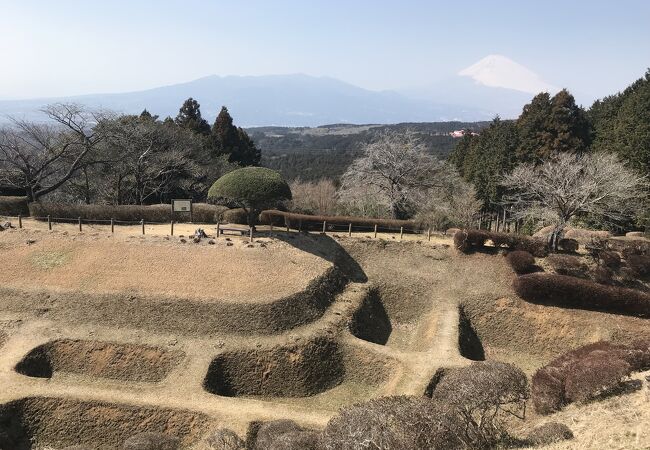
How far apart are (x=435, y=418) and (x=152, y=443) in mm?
8449

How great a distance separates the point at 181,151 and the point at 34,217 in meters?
14.4

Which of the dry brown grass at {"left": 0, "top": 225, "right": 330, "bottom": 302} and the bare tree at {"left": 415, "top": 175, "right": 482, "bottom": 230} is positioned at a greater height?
the bare tree at {"left": 415, "top": 175, "right": 482, "bottom": 230}

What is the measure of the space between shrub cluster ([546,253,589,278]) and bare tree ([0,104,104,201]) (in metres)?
32.3

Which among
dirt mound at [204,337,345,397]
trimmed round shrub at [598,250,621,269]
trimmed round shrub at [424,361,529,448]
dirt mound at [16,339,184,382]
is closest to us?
trimmed round shrub at [424,361,529,448]

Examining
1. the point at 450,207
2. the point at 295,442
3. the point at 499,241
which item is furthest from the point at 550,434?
the point at 450,207

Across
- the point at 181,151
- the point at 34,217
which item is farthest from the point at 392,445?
the point at 181,151

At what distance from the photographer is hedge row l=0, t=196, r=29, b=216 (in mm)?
27359

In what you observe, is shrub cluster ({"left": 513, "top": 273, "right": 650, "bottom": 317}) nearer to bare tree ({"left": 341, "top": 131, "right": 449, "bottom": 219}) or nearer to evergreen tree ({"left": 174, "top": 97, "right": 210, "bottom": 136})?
bare tree ({"left": 341, "top": 131, "right": 449, "bottom": 219})

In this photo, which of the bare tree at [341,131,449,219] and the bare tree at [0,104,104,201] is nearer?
the bare tree at [0,104,104,201]

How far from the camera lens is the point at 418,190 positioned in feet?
121

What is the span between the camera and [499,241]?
87.1ft

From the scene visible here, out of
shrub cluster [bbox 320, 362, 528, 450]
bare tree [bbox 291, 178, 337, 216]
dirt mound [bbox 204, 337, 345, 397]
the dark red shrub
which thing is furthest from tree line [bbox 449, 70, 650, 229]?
shrub cluster [bbox 320, 362, 528, 450]

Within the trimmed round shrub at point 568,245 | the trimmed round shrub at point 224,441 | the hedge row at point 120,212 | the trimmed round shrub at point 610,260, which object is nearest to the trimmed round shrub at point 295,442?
the trimmed round shrub at point 224,441

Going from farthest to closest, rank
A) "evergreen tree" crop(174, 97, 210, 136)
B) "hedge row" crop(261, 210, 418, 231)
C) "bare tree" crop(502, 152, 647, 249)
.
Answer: "evergreen tree" crop(174, 97, 210, 136) → "hedge row" crop(261, 210, 418, 231) → "bare tree" crop(502, 152, 647, 249)
